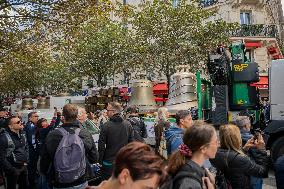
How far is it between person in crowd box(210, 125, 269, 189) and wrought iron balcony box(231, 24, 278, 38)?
1115 inches

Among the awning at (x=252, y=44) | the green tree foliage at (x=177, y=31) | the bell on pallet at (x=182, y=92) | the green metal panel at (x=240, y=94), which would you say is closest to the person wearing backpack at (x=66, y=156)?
the green metal panel at (x=240, y=94)

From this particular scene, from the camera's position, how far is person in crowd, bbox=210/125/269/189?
4027 mm

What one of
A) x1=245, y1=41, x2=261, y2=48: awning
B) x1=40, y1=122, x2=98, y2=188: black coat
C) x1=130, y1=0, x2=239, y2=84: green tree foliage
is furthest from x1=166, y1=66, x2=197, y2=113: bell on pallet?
x1=245, y1=41, x2=261, y2=48: awning

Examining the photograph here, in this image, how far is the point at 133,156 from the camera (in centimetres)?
221

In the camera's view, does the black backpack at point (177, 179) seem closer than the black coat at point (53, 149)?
Yes

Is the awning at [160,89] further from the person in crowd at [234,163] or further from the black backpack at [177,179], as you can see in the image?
the black backpack at [177,179]

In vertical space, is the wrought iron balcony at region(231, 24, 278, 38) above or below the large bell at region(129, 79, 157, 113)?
above

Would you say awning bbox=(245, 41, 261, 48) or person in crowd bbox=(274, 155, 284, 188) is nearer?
person in crowd bbox=(274, 155, 284, 188)

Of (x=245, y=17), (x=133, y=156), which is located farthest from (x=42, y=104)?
(x=133, y=156)

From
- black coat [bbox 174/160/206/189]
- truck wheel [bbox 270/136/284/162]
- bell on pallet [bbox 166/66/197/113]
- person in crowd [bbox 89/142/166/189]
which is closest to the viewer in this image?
person in crowd [bbox 89/142/166/189]

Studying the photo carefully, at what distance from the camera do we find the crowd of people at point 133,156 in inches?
88.4

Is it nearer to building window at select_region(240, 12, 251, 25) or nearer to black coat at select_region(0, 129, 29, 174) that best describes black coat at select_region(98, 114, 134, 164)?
black coat at select_region(0, 129, 29, 174)

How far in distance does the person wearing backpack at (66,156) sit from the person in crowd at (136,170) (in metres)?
2.44

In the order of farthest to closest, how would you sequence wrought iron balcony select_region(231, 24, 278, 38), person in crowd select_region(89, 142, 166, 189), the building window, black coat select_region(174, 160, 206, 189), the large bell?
the building window → wrought iron balcony select_region(231, 24, 278, 38) → the large bell → black coat select_region(174, 160, 206, 189) → person in crowd select_region(89, 142, 166, 189)
